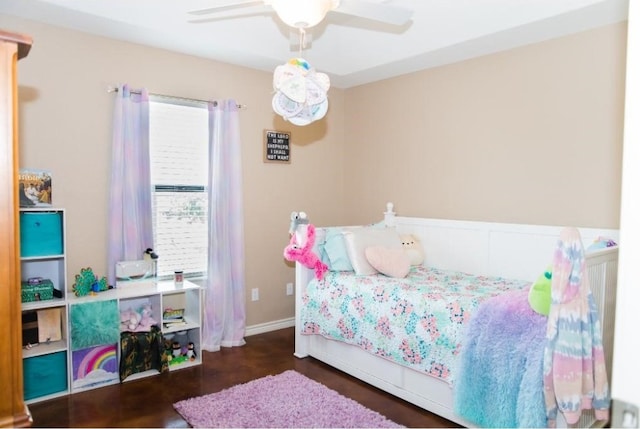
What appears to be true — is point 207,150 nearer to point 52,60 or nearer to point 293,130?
point 293,130

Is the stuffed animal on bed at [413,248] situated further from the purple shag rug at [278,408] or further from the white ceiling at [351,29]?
the white ceiling at [351,29]

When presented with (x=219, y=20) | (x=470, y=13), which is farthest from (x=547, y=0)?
(x=219, y=20)

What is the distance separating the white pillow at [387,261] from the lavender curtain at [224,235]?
1157mm

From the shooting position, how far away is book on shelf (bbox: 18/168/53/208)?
269 cm

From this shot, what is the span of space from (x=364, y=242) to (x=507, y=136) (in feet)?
4.35

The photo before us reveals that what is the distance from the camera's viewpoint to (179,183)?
11.8 feet

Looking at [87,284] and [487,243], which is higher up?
[487,243]

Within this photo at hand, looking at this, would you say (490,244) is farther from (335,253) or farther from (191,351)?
(191,351)

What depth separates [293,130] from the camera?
427cm

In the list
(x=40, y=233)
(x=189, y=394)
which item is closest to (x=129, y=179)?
(x=40, y=233)

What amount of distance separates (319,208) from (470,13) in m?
2.23

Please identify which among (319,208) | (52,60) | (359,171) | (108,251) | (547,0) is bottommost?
(108,251)

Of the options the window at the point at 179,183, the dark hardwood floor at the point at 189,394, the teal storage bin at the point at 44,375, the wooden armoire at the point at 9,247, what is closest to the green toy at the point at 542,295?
the dark hardwood floor at the point at 189,394

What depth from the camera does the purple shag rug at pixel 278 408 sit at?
Answer: 2.43 meters
